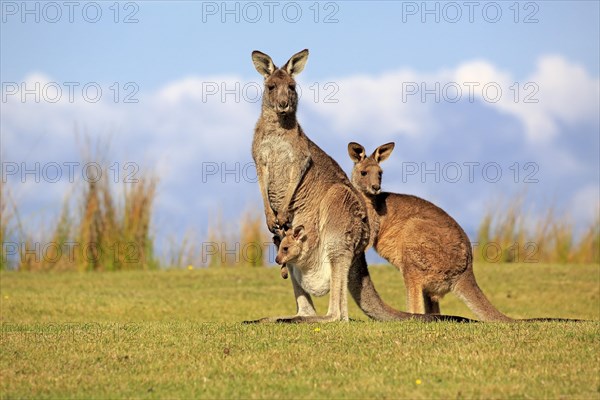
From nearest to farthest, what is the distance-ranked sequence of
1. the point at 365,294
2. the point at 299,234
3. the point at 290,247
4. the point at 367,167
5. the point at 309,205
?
the point at 290,247 < the point at 299,234 < the point at 309,205 < the point at 365,294 < the point at 367,167

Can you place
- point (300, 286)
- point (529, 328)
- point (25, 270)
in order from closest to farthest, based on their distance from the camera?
point (529, 328)
point (300, 286)
point (25, 270)

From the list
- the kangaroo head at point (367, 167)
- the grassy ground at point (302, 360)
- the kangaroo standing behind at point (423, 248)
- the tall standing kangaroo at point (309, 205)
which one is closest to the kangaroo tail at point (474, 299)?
the kangaroo standing behind at point (423, 248)

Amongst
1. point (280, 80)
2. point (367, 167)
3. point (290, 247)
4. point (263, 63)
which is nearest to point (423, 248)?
point (367, 167)

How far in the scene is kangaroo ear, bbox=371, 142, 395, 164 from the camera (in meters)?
10.3

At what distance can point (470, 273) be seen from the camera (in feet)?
31.1

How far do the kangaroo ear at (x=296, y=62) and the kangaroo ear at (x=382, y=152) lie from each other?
1.65m

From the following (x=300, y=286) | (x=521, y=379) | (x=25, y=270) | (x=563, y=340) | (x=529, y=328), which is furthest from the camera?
(x=25, y=270)

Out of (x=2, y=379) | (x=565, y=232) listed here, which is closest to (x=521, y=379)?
(x=2, y=379)

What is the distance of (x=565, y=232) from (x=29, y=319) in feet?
34.8

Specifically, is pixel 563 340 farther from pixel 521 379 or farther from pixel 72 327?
pixel 72 327

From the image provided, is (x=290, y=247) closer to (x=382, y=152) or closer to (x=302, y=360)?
(x=302, y=360)

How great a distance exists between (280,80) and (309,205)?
1.30 meters

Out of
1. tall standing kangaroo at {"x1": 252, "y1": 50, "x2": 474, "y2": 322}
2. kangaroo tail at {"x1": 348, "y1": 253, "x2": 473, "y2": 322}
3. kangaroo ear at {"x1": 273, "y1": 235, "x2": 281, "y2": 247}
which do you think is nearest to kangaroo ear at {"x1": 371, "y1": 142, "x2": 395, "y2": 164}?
tall standing kangaroo at {"x1": 252, "y1": 50, "x2": 474, "y2": 322}

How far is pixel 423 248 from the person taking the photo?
Result: 9281 mm
